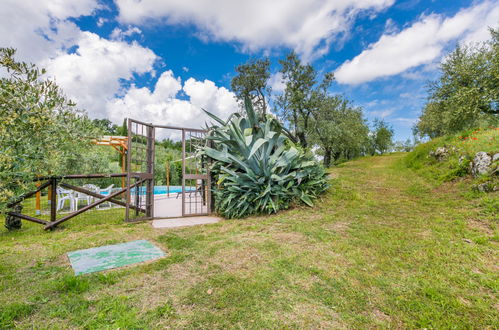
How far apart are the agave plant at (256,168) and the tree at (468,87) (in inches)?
294

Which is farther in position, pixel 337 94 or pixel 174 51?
pixel 337 94

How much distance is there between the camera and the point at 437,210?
14.6 ft

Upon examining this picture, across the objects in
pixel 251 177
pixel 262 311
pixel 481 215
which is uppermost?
pixel 251 177

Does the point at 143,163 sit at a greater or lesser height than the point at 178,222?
greater

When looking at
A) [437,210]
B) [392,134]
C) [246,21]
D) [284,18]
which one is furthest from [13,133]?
[392,134]

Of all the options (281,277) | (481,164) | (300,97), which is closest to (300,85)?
(300,97)

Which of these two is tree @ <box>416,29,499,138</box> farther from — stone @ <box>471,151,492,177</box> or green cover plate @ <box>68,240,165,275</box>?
green cover plate @ <box>68,240,165,275</box>

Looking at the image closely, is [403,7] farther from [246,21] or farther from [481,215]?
[481,215]

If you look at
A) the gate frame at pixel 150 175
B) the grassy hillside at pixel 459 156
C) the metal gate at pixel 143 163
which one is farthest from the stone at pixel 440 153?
the metal gate at pixel 143 163

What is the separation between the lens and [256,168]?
5453 millimetres

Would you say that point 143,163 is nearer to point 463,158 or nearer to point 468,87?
point 463,158

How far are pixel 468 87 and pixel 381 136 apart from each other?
2128 centimetres

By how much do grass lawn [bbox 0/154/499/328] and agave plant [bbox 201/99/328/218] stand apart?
1.19 meters

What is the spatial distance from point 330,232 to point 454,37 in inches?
479
